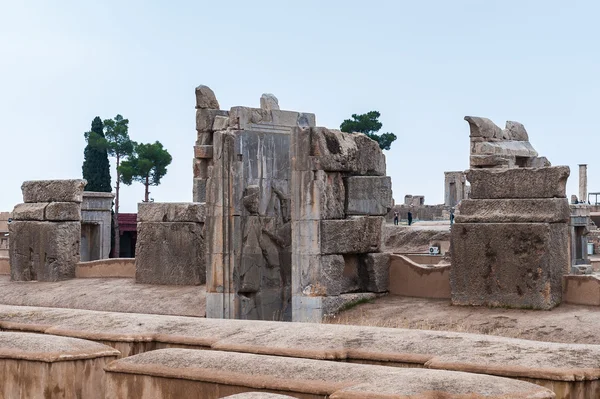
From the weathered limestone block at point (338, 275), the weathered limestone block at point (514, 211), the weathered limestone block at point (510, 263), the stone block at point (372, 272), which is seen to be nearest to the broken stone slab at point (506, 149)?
the stone block at point (372, 272)

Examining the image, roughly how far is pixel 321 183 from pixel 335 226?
577mm

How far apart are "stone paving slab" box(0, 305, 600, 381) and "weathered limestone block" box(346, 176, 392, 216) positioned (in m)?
5.73

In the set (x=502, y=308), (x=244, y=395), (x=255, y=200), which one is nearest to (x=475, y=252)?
(x=502, y=308)

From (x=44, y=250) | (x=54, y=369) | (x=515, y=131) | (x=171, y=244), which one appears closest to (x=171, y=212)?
(x=171, y=244)

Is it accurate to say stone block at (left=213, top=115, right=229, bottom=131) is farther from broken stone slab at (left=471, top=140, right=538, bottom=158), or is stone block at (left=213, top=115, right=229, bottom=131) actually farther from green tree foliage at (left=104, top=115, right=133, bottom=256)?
green tree foliage at (left=104, top=115, right=133, bottom=256)

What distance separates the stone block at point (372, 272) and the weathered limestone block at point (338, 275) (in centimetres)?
9

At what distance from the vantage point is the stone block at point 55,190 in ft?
60.3

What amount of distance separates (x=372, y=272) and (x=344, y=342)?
289 inches

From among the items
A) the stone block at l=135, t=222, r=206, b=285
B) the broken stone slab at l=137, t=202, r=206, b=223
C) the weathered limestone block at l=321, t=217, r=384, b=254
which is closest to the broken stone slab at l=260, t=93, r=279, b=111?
the broken stone slab at l=137, t=202, r=206, b=223

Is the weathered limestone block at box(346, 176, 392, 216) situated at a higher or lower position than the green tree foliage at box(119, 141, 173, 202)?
lower

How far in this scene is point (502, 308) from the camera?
12297 millimetres

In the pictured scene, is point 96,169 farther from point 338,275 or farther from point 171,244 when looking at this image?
point 338,275

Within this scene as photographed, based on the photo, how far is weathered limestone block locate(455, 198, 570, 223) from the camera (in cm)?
1209

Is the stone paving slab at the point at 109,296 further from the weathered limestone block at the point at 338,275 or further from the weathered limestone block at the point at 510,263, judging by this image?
the weathered limestone block at the point at 510,263
